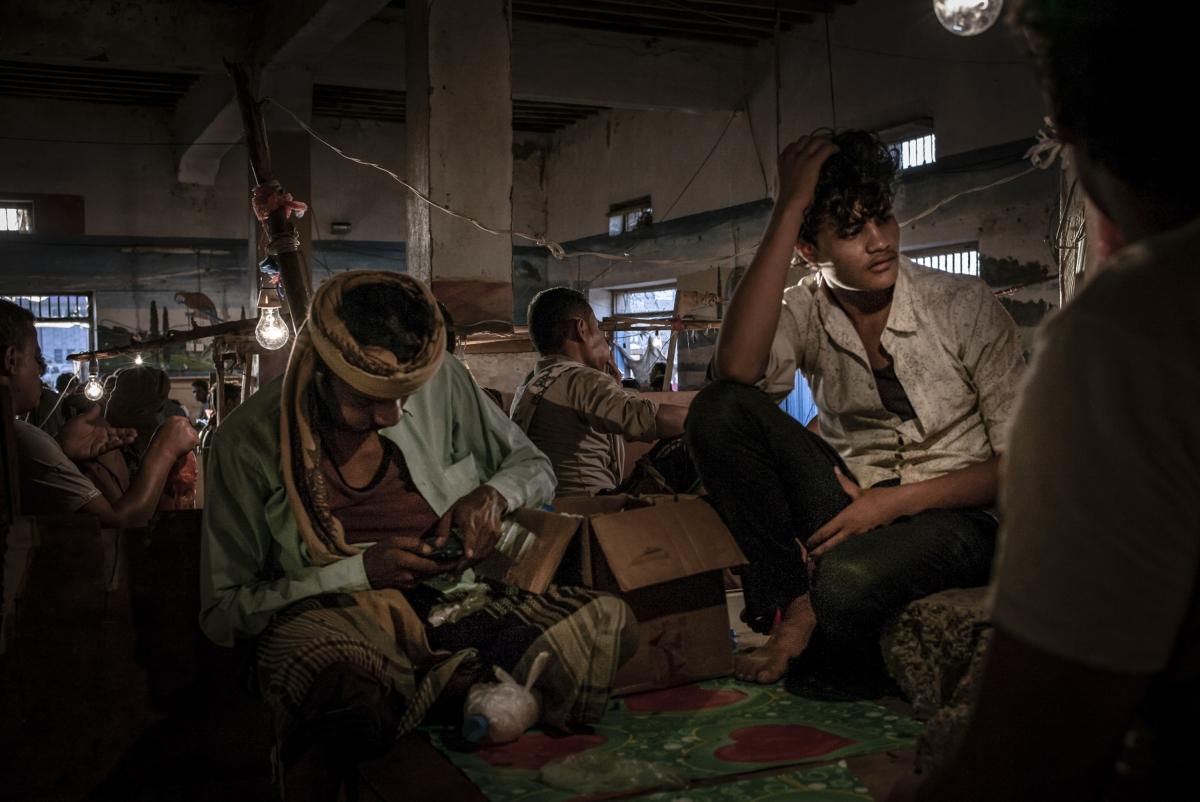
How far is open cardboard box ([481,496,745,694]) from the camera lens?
2.96 m

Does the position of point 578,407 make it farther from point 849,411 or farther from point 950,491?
point 950,491

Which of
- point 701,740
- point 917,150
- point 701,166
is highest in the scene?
point 701,166

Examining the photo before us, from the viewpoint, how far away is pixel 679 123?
13359mm

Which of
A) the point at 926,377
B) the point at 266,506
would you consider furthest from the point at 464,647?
the point at 926,377

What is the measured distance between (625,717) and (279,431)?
121 centimetres

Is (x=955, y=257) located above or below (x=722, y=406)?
above

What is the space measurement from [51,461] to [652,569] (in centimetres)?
210

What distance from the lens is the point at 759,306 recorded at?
296 cm

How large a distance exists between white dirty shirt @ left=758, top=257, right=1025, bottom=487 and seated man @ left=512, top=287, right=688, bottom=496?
3.98ft

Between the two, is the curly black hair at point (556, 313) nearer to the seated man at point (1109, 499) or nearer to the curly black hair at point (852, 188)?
the curly black hair at point (852, 188)

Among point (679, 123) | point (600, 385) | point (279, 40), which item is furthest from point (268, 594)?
point (679, 123)

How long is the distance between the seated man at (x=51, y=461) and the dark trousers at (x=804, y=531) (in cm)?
200

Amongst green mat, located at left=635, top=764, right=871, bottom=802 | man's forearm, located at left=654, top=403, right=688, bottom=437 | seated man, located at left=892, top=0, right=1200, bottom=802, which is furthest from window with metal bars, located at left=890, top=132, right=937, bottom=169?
seated man, located at left=892, top=0, right=1200, bottom=802

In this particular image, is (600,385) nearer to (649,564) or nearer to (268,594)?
(649,564)
